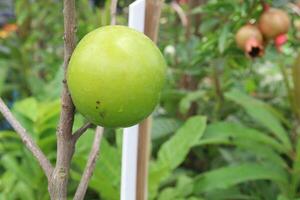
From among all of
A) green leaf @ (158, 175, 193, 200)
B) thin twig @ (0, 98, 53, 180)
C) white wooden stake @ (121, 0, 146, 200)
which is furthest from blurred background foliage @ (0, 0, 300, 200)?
thin twig @ (0, 98, 53, 180)

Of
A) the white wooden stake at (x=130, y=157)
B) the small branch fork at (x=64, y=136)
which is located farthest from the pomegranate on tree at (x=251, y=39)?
the small branch fork at (x=64, y=136)

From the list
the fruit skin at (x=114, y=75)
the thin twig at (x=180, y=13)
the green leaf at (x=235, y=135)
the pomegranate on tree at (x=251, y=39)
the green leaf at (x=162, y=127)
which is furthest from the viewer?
the thin twig at (x=180, y=13)

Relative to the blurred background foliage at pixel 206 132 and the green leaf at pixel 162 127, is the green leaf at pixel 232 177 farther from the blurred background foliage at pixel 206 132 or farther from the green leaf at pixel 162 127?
the green leaf at pixel 162 127

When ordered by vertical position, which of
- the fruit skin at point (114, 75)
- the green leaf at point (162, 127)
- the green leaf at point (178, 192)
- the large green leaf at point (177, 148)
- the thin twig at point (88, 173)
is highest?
the fruit skin at point (114, 75)

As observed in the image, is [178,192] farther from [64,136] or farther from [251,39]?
[64,136]

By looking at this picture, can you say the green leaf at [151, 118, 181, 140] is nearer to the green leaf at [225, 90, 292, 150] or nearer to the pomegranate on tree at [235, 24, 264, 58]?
the green leaf at [225, 90, 292, 150]

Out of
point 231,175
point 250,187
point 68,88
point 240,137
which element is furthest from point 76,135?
point 250,187

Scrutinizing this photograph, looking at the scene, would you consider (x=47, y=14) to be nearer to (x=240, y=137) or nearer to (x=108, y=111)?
(x=240, y=137)
